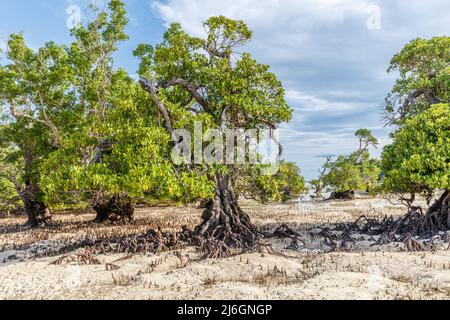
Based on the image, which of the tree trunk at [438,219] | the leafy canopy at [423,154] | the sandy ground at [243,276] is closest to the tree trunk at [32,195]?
the sandy ground at [243,276]

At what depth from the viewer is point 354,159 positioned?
122 feet

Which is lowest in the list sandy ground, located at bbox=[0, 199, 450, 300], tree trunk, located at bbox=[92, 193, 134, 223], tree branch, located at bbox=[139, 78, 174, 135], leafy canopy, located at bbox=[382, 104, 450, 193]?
sandy ground, located at bbox=[0, 199, 450, 300]

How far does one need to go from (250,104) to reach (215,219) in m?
4.34

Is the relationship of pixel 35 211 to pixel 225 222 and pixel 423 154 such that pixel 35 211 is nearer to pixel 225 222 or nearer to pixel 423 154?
pixel 225 222

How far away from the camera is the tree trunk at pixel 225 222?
475 inches

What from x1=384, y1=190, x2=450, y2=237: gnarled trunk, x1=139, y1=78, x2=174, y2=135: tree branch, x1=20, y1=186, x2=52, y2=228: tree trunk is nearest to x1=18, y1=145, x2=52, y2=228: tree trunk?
x1=20, y1=186, x2=52, y2=228: tree trunk

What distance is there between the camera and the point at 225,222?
41.0 feet

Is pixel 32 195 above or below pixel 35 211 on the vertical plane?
above

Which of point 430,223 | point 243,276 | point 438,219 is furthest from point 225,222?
point 438,219

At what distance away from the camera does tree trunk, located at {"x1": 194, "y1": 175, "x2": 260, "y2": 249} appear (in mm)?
12070

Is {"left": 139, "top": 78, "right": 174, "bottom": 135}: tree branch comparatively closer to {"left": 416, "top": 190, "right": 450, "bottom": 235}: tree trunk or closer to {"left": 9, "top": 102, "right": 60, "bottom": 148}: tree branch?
{"left": 9, "top": 102, "right": 60, "bottom": 148}: tree branch

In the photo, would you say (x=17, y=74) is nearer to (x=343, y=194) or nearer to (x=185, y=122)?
(x=185, y=122)

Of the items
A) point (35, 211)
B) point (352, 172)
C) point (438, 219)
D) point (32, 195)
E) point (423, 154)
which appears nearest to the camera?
point (423, 154)

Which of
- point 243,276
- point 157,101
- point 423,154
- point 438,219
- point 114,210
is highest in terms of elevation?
point 157,101
